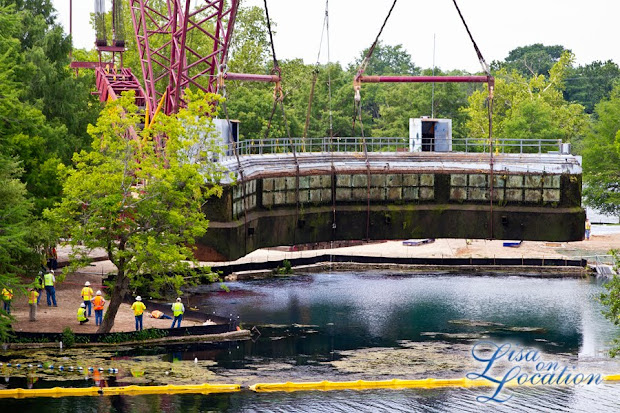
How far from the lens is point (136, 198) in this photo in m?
70.8

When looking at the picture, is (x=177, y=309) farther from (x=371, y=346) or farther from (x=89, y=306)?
(x=371, y=346)

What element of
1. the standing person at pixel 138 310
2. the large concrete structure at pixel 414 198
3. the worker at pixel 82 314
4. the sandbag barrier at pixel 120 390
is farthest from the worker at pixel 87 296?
A: the large concrete structure at pixel 414 198

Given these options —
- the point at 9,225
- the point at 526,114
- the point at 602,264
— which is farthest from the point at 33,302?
the point at 526,114

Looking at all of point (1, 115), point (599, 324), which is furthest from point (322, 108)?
point (1, 115)

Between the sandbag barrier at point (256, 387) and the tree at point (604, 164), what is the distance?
2463 inches

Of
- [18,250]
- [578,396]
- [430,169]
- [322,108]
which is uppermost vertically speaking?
[322,108]

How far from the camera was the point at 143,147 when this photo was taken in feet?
232

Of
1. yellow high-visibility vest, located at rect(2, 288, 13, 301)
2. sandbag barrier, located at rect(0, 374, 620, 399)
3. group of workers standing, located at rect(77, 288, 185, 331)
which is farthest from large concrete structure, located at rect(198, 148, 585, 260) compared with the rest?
yellow high-visibility vest, located at rect(2, 288, 13, 301)

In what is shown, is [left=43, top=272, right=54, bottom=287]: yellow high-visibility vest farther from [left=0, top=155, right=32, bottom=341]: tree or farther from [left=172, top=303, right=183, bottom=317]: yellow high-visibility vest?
[left=0, top=155, right=32, bottom=341]: tree

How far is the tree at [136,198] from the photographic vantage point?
227ft

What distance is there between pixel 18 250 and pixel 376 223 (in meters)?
20.6

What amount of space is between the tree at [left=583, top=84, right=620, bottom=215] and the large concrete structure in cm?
6101

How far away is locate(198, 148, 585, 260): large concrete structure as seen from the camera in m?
72.2

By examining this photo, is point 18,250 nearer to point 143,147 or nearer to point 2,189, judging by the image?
point 2,189
